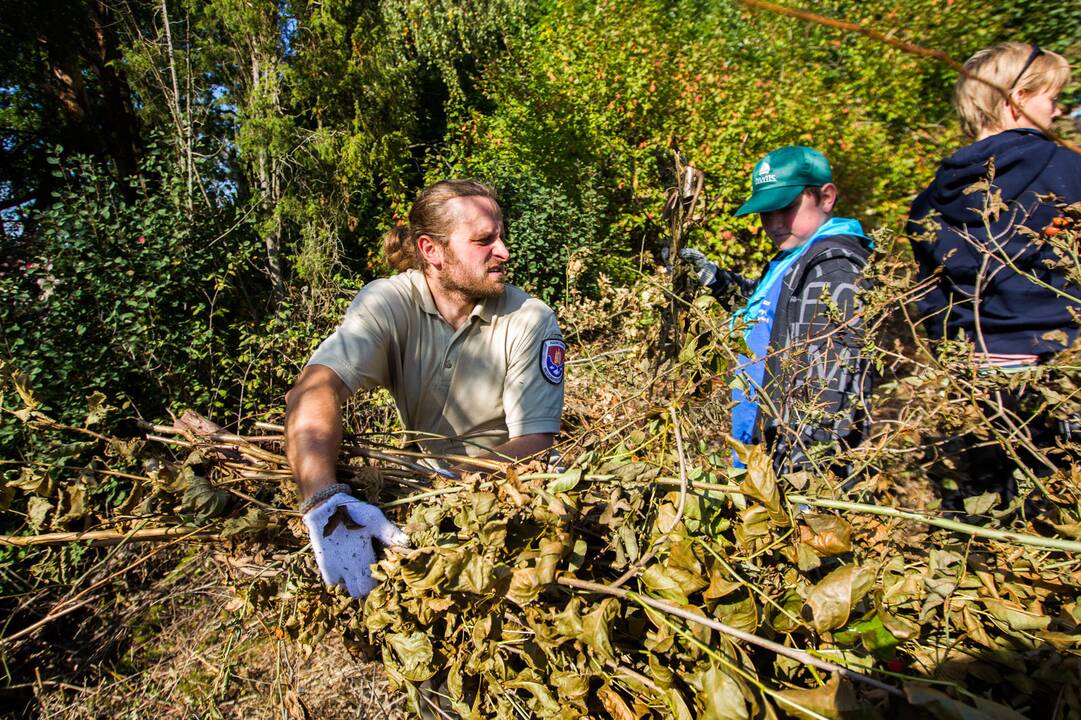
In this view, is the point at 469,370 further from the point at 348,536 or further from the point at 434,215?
the point at 348,536

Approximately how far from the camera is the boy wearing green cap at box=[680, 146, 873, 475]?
6.20ft

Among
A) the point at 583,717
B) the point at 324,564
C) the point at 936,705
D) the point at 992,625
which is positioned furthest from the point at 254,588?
the point at 992,625

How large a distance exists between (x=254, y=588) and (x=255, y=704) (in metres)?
1.83

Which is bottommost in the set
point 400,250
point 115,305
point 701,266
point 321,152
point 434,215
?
point 701,266

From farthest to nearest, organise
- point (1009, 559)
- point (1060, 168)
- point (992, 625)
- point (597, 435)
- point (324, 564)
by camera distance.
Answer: point (1060, 168) < point (597, 435) < point (324, 564) < point (1009, 559) < point (992, 625)

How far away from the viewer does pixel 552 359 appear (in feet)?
7.79

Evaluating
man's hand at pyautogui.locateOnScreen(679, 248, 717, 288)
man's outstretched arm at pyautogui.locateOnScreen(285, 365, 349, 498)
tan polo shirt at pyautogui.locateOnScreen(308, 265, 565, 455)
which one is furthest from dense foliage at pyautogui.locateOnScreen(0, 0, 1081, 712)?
man's outstretched arm at pyautogui.locateOnScreen(285, 365, 349, 498)

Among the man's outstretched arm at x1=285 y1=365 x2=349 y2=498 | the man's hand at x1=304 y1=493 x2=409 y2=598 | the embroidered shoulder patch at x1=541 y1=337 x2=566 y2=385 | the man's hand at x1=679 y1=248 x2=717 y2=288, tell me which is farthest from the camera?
the man's hand at x1=679 y1=248 x2=717 y2=288

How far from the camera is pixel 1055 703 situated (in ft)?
2.72

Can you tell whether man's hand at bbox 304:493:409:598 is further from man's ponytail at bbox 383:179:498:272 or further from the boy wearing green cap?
man's ponytail at bbox 383:179:498:272

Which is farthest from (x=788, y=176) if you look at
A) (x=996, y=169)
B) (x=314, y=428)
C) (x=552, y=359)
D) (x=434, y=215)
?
(x=314, y=428)

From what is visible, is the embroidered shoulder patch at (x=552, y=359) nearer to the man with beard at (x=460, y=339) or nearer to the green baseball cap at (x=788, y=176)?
the man with beard at (x=460, y=339)

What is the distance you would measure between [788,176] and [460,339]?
1.47 meters

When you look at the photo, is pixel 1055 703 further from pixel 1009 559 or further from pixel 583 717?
pixel 583 717
